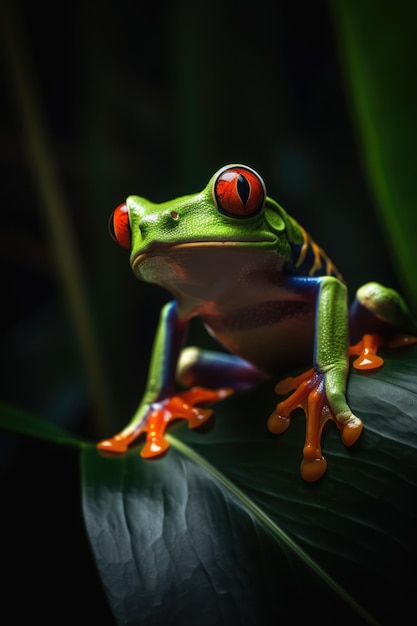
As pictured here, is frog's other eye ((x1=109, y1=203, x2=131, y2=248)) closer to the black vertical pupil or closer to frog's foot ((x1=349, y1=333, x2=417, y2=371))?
the black vertical pupil

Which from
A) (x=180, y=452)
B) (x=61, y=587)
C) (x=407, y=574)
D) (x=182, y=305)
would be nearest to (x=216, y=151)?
(x=182, y=305)

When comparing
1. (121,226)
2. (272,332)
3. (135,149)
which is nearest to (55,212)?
(135,149)

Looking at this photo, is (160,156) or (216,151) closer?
(216,151)

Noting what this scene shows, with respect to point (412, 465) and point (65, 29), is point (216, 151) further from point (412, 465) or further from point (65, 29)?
point (412, 465)

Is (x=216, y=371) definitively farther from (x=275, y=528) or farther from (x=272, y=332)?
(x=275, y=528)

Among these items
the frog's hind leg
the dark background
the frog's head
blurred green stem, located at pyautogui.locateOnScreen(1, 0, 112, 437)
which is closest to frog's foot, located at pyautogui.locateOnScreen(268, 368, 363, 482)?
the frog's hind leg

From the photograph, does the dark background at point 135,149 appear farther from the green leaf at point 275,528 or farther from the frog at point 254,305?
the green leaf at point 275,528

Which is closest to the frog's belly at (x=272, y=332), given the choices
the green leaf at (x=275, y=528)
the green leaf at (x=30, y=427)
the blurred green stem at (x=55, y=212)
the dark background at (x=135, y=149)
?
the green leaf at (x=275, y=528)
